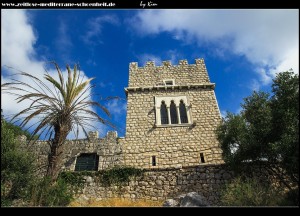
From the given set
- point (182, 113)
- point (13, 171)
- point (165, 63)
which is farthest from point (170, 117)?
point (13, 171)

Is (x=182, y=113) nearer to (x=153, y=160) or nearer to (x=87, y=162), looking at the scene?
(x=153, y=160)

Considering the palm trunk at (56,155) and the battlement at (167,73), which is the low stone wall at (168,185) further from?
the battlement at (167,73)

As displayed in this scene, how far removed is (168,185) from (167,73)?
10.0m

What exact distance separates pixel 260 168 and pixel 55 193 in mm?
8321

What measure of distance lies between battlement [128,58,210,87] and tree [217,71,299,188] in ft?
24.9

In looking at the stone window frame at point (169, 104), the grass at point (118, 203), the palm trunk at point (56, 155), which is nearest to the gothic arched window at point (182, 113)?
the stone window frame at point (169, 104)

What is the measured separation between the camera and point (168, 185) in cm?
1073

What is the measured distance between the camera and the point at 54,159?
830cm

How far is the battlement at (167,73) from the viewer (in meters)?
17.9

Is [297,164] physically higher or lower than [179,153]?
lower
